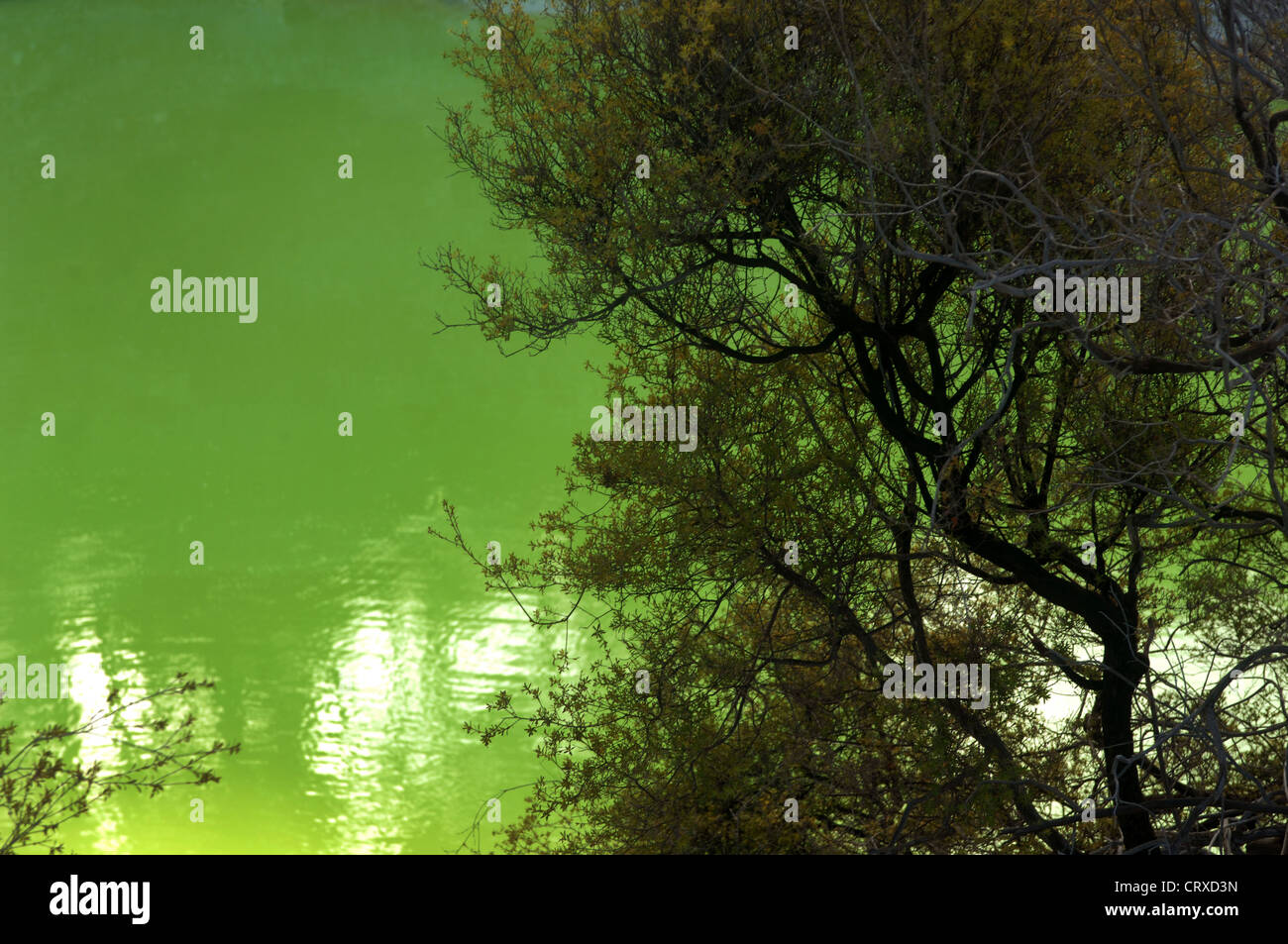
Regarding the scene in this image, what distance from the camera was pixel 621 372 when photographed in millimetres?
7445

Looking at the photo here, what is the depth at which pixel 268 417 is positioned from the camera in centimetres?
1630

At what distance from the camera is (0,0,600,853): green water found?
14086mm

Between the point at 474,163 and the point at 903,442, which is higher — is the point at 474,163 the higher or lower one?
the higher one

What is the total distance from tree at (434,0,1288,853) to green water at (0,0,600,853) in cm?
647

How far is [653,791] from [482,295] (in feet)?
11.3

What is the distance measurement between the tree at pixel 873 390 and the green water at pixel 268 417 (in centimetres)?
647

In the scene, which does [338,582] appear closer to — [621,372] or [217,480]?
[217,480]

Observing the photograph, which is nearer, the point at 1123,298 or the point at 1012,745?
the point at 1123,298

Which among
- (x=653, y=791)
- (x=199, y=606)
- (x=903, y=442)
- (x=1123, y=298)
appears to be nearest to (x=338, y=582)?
(x=199, y=606)
